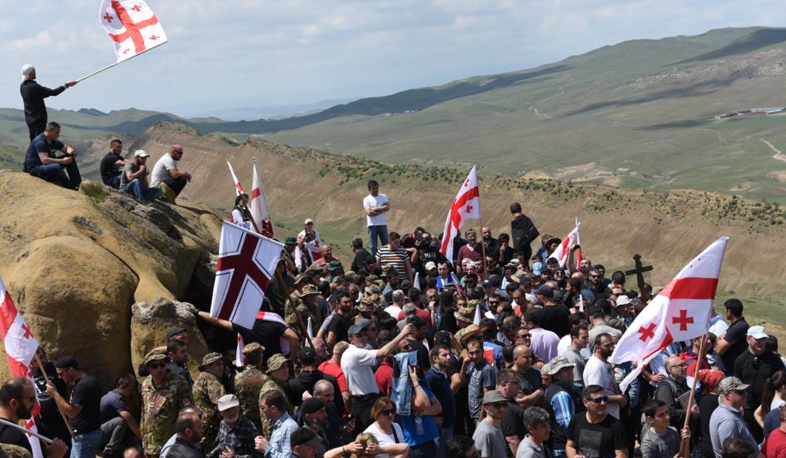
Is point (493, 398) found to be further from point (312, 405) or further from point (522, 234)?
point (522, 234)

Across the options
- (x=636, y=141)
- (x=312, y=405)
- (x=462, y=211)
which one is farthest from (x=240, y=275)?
(x=636, y=141)

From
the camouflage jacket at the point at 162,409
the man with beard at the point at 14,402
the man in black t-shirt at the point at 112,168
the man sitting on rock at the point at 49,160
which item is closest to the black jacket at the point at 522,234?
the man in black t-shirt at the point at 112,168

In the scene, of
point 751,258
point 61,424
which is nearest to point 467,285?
point 61,424

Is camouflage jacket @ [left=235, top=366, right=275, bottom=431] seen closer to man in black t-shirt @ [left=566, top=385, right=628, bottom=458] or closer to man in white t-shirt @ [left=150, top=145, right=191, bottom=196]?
man in black t-shirt @ [left=566, top=385, right=628, bottom=458]

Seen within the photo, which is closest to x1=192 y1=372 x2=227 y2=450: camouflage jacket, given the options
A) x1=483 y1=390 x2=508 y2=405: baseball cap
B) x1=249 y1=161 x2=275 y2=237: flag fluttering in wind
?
x1=483 y1=390 x2=508 y2=405: baseball cap

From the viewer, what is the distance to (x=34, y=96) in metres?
15.5

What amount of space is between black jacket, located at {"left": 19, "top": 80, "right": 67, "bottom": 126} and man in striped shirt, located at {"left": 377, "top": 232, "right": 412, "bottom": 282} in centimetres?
667

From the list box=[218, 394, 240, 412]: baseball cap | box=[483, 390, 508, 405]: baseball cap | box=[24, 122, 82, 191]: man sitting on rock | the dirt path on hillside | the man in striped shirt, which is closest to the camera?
box=[218, 394, 240, 412]: baseball cap

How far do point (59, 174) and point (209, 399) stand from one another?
6944 millimetres

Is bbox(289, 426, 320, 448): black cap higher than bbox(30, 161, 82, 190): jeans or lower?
lower

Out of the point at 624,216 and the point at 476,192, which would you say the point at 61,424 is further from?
the point at 624,216

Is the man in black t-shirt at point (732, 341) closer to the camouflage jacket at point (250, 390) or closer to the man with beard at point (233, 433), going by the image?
the camouflage jacket at point (250, 390)

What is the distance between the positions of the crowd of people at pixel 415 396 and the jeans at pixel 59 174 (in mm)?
3874

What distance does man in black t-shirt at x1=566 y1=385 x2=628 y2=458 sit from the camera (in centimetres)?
977
